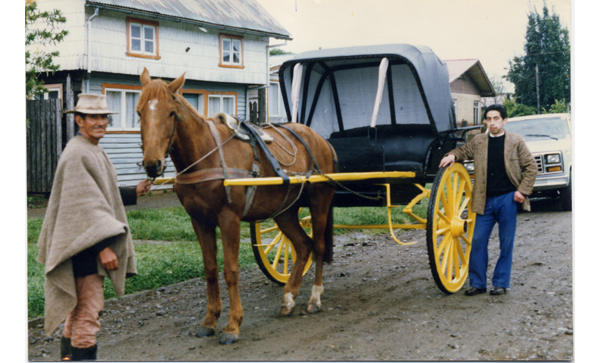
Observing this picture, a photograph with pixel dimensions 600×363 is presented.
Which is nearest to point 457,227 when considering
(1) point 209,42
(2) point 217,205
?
(2) point 217,205

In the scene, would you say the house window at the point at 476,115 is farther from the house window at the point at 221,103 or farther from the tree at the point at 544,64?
the house window at the point at 221,103

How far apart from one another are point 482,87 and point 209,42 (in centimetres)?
911

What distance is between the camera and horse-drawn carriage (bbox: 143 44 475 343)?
4.24 metres

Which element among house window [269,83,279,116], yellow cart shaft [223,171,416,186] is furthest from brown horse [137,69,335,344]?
house window [269,83,279,116]

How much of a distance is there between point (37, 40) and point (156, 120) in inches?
99.9

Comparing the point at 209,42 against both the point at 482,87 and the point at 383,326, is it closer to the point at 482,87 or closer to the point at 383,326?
the point at 482,87

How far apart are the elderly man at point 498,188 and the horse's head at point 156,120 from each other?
2.86 metres

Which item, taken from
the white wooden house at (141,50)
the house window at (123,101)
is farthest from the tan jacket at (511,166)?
the house window at (123,101)

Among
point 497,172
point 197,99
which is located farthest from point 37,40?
point 197,99

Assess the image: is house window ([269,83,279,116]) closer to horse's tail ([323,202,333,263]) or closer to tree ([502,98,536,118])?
tree ([502,98,536,118])

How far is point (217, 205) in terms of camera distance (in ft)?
14.0

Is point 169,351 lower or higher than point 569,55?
lower

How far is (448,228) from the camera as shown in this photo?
5.70m

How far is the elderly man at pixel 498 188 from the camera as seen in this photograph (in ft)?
17.8
